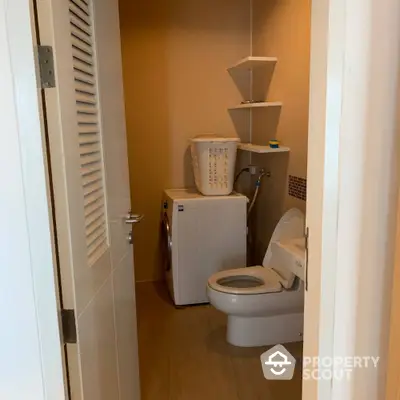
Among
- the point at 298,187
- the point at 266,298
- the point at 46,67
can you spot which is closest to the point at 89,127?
the point at 46,67

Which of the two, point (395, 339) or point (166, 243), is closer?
point (395, 339)

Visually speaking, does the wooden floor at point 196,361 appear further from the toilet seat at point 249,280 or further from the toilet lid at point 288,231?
the toilet lid at point 288,231

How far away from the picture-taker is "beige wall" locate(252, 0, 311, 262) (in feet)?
8.71

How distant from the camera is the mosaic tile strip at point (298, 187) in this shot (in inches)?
106

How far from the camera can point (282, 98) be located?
9.83ft

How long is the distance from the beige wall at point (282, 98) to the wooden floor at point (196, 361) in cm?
91

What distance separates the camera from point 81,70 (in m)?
1.29

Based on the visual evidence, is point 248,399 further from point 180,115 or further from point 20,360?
point 180,115

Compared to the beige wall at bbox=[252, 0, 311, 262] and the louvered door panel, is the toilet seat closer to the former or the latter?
the beige wall at bbox=[252, 0, 311, 262]

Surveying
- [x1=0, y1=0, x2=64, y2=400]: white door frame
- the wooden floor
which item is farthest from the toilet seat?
[x1=0, y1=0, x2=64, y2=400]: white door frame

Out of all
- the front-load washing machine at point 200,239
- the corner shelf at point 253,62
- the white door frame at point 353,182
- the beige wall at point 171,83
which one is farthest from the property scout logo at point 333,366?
the beige wall at point 171,83

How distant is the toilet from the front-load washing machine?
445 millimetres

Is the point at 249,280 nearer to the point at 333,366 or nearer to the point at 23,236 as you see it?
the point at 333,366

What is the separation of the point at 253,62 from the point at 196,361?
209 centimetres
